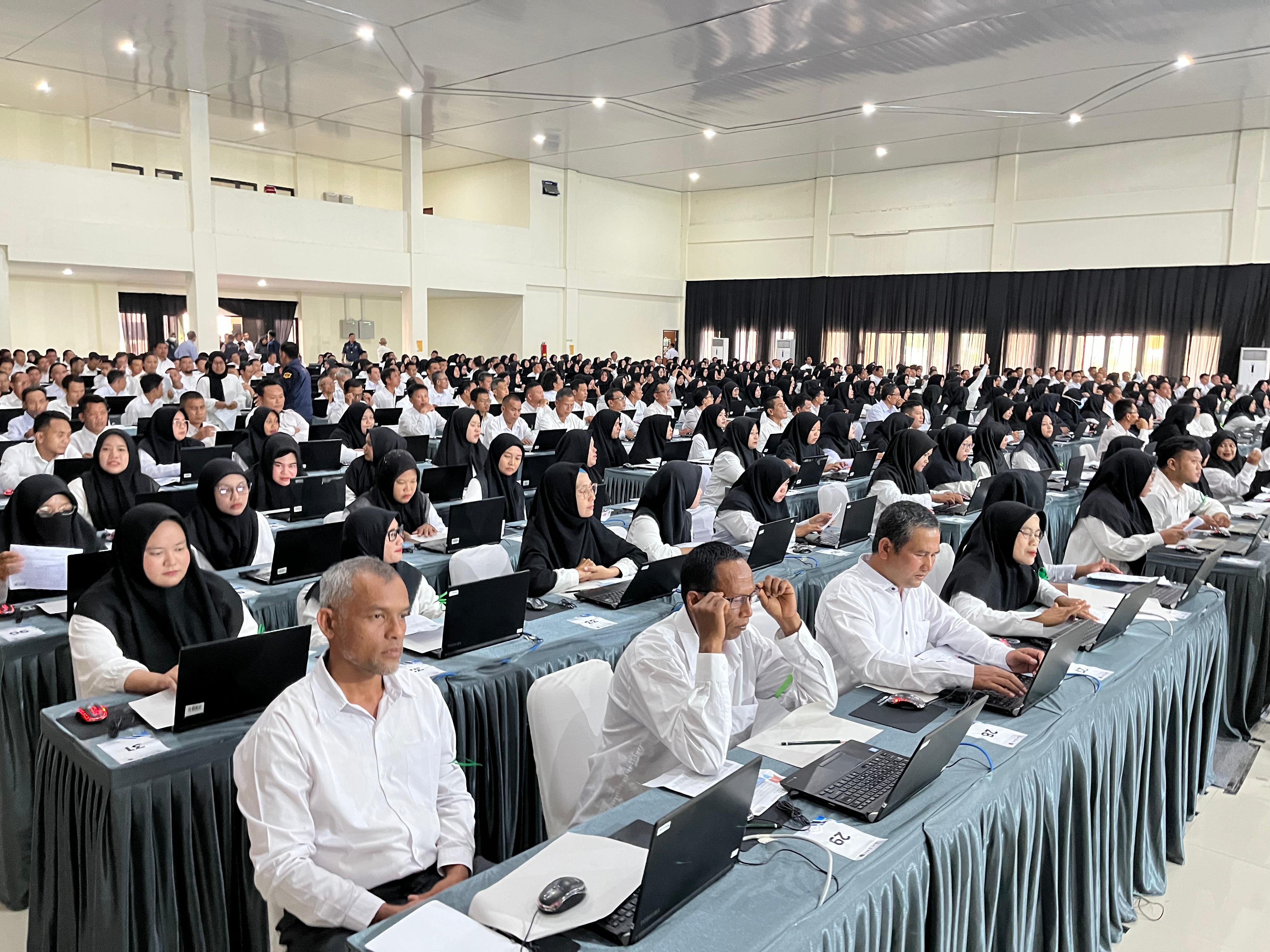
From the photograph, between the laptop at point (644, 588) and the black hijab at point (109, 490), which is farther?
the black hijab at point (109, 490)

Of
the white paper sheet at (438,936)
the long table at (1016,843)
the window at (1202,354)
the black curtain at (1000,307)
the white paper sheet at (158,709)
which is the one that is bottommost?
the long table at (1016,843)

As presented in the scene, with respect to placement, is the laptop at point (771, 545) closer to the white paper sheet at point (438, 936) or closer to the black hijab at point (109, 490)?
the white paper sheet at point (438, 936)

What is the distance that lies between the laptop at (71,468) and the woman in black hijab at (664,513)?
346cm

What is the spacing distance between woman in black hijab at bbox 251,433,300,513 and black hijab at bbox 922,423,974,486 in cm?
468

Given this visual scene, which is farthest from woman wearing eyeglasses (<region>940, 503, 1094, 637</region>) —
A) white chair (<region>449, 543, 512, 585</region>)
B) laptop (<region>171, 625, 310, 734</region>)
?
laptop (<region>171, 625, 310, 734</region>)

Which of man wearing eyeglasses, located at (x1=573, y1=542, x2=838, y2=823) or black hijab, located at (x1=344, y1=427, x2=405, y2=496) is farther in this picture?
black hijab, located at (x1=344, y1=427, x2=405, y2=496)

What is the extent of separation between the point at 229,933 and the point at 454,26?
10.9m

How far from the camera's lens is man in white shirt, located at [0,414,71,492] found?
5.60 metres

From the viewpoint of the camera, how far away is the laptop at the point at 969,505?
21.2 ft

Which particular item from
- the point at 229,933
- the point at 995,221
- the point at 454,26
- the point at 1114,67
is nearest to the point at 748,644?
the point at 229,933

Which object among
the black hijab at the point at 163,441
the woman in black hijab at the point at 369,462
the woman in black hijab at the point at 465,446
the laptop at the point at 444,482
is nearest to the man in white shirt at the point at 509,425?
the woman in black hijab at the point at 465,446

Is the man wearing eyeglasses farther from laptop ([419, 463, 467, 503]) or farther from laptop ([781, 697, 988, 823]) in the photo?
laptop ([419, 463, 467, 503])

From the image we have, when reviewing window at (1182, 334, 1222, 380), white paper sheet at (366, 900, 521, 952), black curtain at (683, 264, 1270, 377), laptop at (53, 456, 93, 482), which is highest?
black curtain at (683, 264, 1270, 377)

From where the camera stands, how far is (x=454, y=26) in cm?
1095
